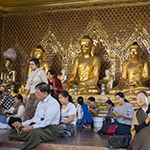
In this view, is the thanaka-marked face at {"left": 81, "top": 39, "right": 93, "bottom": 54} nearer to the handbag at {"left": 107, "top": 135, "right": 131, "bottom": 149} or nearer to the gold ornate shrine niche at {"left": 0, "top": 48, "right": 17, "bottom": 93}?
the gold ornate shrine niche at {"left": 0, "top": 48, "right": 17, "bottom": 93}

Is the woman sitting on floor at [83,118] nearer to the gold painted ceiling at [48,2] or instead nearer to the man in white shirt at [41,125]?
the man in white shirt at [41,125]

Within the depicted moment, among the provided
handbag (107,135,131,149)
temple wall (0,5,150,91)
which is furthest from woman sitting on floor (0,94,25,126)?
temple wall (0,5,150,91)

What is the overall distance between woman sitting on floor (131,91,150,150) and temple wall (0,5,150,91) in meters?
5.48

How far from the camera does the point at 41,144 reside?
352 centimetres

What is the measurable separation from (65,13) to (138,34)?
2.70 meters

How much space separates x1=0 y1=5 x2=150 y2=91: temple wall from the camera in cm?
893

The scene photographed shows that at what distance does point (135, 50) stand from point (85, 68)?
66.0 inches

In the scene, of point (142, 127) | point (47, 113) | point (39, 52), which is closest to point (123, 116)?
point (142, 127)

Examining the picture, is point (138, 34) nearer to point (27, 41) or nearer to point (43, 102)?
point (27, 41)

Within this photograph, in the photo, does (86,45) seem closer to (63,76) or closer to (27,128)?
(63,76)

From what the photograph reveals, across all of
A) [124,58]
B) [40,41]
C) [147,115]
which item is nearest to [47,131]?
[147,115]

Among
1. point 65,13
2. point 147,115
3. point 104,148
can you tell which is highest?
point 65,13

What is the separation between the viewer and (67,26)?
9.56 meters

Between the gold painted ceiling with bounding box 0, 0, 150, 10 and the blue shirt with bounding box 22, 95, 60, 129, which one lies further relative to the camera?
the gold painted ceiling with bounding box 0, 0, 150, 10
